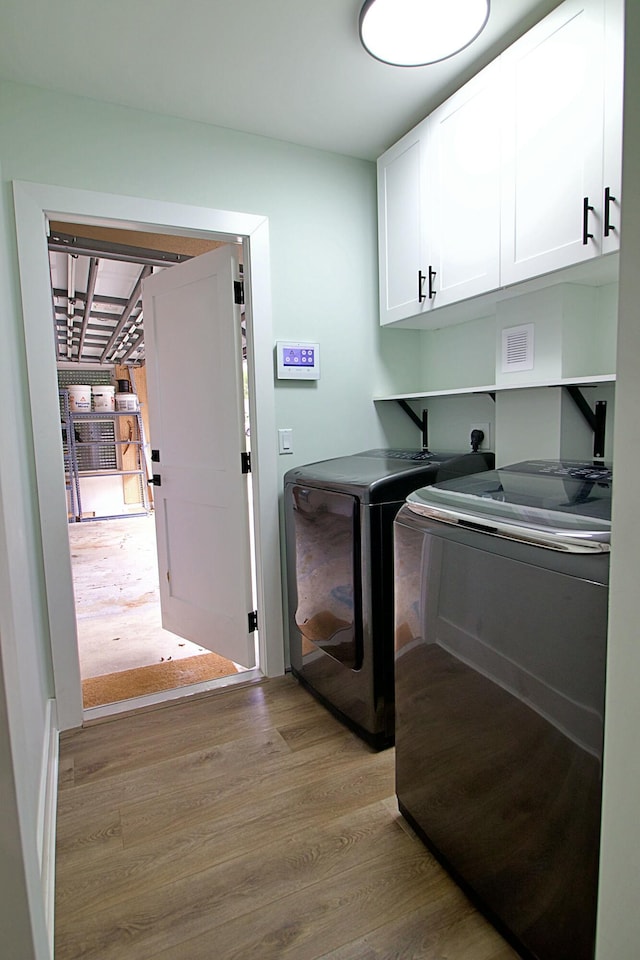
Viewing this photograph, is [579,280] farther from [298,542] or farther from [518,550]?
[298,542]

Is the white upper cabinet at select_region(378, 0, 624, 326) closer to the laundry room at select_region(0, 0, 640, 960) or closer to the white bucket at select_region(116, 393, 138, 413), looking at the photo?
the laundry room at select_region(0, 0, 640, 960)

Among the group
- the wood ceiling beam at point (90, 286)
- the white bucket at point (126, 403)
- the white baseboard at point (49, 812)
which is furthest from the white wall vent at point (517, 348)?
the white bucket at point (126, 403)

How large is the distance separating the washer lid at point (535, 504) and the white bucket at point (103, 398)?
7.16 m

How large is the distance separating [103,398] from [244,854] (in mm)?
7227

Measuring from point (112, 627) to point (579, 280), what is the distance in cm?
322

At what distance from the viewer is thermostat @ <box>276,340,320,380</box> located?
2383 mm

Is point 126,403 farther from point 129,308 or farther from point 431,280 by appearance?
point 431,280

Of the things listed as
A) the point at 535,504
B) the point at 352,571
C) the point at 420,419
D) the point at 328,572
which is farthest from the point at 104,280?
the point at 535,504

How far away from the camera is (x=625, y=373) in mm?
711

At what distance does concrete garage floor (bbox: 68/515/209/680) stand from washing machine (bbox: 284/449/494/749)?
1.02 metres

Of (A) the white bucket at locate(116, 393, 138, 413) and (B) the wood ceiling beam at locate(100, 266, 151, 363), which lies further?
(A) the white bucket at locate(116, 393, 138, 413)

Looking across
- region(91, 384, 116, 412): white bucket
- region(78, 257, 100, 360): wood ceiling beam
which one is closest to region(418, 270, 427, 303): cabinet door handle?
region(78, 257, 100, 360): wood ceiling beam

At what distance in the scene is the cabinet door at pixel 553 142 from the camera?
145 cm

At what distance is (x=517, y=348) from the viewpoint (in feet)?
6.79
